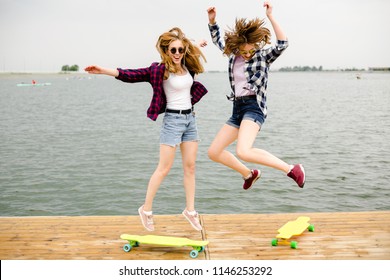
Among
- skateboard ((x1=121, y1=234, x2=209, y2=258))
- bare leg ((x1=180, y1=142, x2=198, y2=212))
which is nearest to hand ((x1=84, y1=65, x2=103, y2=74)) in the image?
bare leg ((x1=180, y1=142, x2=198, y2=212))

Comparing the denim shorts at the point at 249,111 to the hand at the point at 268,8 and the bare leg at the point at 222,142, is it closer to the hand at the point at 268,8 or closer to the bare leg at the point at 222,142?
the bare leg at the point at 222,142

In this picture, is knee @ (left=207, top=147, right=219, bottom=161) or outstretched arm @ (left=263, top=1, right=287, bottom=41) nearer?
outstretched arm @ (left=263, top=1, right=287, bottom=41)

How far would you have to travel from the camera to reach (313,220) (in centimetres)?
595

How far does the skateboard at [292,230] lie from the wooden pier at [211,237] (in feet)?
0.23

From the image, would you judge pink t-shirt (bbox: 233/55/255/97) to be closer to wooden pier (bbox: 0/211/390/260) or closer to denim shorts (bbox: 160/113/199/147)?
denim shorts (bbox: 160/113/199/147)

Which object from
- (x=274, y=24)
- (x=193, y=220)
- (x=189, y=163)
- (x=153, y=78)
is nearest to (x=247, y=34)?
(x=274, y=24)

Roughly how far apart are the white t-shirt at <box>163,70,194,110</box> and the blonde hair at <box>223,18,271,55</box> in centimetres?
61

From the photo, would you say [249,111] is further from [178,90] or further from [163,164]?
[163,164]

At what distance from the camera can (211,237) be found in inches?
209

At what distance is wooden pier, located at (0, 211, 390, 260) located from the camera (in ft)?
15.9

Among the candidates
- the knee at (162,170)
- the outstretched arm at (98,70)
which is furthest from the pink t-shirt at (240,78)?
the outstretched arm at (98,70)

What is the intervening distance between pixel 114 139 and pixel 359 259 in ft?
61.9

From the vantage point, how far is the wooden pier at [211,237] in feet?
15.9

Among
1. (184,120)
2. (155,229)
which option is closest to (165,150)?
(184,120)
